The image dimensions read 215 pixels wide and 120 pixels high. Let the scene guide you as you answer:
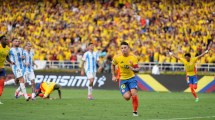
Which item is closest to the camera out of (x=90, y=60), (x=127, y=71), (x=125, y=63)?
(x=125, y=63)

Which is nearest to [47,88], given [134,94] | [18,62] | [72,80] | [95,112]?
[18,62]

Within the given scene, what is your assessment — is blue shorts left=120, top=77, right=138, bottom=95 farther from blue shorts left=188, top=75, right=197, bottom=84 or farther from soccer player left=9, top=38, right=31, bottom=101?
blue shorts left=188, top=75, right=197, bottom=84

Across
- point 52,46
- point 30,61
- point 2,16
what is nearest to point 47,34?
point 52,46

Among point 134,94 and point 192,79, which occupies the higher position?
point 134,94

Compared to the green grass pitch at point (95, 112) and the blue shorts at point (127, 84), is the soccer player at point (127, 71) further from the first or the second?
the green grass pitch at point (95, 112)

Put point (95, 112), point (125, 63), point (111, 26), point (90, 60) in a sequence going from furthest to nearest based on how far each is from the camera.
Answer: point (111, 26) → point (90, 60) → point (95, 112) → point (125, 63)

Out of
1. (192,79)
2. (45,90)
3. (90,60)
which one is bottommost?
(45,90)

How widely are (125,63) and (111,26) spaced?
26438 mm

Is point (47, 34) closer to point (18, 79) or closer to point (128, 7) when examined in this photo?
point (128, 7)

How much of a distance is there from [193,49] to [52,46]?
436 inches

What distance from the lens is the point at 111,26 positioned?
151ft

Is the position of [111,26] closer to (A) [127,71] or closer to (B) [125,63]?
(A) [127,71]

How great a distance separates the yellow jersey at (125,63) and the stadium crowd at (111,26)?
19.4 meters

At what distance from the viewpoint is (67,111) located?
2044 centimetres
